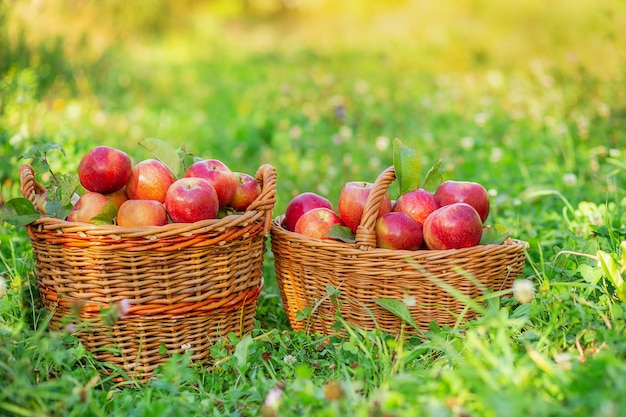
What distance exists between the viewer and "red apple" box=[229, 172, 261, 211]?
239cm

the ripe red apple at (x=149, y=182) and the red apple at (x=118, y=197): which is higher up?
the ripe red apple at (x=149, y=182)

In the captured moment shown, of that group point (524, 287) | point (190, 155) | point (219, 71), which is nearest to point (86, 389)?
point (190, 155)

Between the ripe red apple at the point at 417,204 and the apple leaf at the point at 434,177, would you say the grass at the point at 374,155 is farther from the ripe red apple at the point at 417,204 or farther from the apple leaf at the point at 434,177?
the apple leaf at the point at 434,177

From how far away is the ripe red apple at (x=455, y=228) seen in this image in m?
2.25

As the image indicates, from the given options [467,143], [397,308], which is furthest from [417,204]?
[467,143]

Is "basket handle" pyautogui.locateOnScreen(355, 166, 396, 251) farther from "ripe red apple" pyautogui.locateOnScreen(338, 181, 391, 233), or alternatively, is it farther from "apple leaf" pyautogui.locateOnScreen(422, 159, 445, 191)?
"apple leaf" pyautogui.locateOnScreen(422, 159, 445, 191)

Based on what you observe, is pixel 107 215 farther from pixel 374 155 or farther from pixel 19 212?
pixel 374 155

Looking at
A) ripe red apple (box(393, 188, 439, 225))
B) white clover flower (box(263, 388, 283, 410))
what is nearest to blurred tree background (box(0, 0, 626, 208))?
ripe red apple (box(393, 188, 439, 225))

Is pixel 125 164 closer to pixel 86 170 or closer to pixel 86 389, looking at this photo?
pixel 86 170

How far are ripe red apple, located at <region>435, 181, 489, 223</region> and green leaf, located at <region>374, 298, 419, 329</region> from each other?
459 millimetres

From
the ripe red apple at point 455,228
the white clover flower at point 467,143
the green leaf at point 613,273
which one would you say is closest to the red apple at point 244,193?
the ripe red apple at point 455,228

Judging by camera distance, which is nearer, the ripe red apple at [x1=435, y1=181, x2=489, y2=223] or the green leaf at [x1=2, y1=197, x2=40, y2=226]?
the green leaf at [x1=2, y1=197, x2=40, y2=226]

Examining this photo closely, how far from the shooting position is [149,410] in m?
1.80

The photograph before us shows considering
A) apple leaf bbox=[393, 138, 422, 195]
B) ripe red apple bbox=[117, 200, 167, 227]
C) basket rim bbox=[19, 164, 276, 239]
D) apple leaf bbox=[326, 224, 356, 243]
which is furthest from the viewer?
apple leaf bbox=[393, 138, 422, 195]
